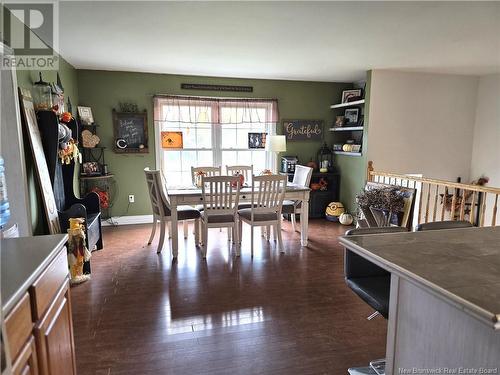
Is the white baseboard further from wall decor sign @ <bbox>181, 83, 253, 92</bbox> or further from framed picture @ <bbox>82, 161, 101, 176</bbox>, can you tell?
wall decor sign @ <bbox>181, 83, 253, 92</bbox>

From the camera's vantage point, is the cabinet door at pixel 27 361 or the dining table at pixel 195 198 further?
the dining table at pixel 195 198

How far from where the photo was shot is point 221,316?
2.47m

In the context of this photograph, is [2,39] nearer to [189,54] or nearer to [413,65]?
[189,54]

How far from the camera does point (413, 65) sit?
14.6ft

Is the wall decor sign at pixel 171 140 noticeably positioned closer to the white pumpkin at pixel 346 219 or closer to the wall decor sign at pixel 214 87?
the wall decor sign at pixel 214 87

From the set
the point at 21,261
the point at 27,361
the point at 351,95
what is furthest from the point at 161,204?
the point at 351,95

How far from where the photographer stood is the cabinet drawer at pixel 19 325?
989mm

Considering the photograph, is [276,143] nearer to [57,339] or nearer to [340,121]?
[340,121]

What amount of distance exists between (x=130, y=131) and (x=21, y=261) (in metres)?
4.10

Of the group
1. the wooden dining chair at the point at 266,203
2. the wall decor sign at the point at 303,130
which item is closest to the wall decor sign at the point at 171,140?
the wall decor sign at the point at 303,130

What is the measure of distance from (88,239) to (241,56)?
2.68m

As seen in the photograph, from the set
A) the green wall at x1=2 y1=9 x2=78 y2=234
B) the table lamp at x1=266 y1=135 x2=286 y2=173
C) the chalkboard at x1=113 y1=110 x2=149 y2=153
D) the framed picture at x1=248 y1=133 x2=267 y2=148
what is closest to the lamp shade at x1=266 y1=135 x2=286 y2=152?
the table lamp at x1=266 y1=135 x2=286 y2=173

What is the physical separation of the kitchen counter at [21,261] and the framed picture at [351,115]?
4.84 meters

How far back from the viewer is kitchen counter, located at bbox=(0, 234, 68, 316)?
1.04 metres
